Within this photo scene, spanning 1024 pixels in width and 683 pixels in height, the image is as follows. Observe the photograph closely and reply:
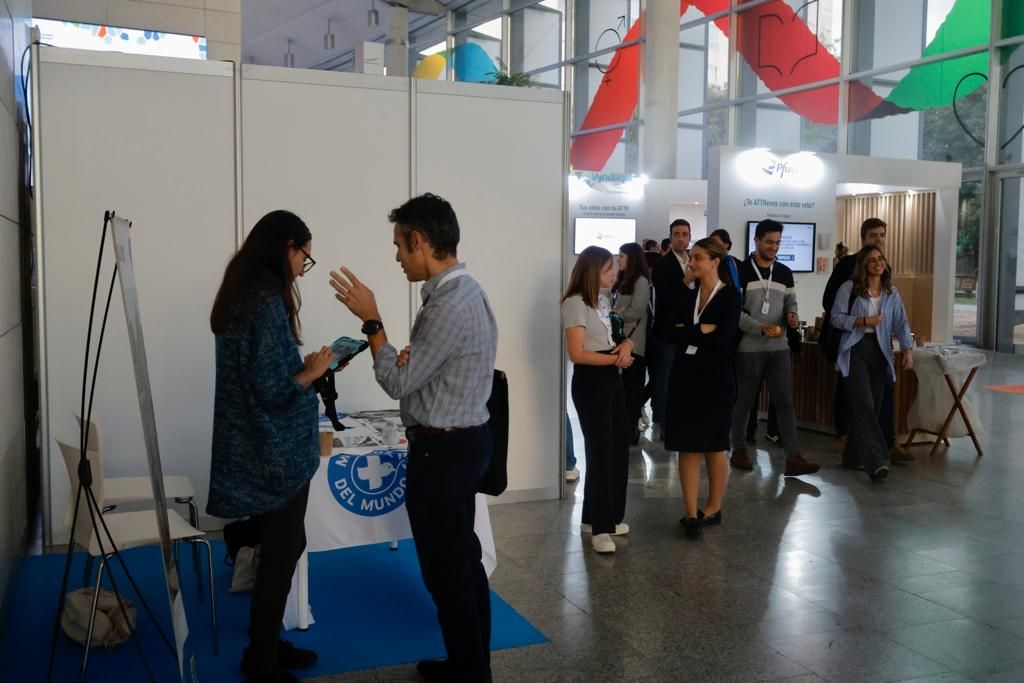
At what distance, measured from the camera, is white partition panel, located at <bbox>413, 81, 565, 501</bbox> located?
5.12 meters

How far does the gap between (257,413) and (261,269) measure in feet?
1.35

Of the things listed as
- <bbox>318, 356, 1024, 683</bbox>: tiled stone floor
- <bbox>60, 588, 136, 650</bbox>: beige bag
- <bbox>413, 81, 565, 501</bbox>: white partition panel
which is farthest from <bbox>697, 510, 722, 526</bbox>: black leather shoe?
<bbox>60, 588, 136, 650</bbox>: beige bag

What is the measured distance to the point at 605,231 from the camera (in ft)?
45.5

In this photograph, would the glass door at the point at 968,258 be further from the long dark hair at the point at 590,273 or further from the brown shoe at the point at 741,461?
the long dark hair at the point at 590,273

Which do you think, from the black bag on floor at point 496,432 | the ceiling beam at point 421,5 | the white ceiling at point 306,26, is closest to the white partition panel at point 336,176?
the black bag on floor at point 496,432

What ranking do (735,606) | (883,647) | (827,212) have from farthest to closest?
1. (827,212)
2. (735,606)
3. (883,647)

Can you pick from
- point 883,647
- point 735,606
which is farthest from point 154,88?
point 883,647

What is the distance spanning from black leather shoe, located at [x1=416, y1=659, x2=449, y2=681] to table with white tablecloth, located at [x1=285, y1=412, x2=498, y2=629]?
24.4 inches

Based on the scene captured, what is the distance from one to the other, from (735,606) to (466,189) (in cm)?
257

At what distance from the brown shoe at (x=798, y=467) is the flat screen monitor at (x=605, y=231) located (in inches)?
314

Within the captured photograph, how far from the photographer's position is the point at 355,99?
4906 millimetres

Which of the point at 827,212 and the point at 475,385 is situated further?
the point at 827,212

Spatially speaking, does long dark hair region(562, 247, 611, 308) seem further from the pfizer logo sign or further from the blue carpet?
the blue carpet

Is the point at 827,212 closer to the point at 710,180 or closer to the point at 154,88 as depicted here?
the point at 710,180
